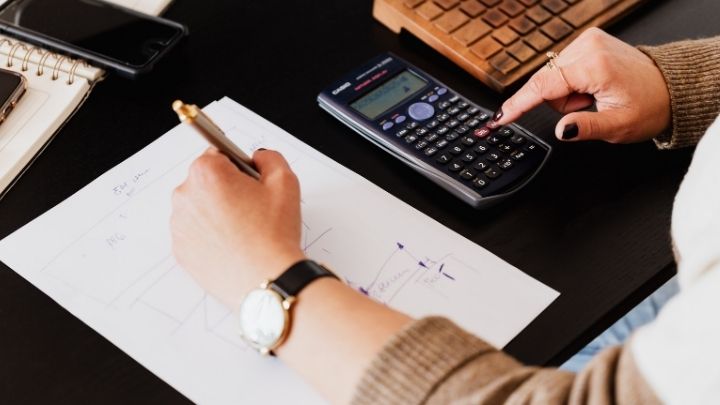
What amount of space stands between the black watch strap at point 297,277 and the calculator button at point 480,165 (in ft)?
0.60

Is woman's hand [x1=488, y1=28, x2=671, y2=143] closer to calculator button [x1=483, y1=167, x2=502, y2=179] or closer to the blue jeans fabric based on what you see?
calculator button [x1=483, y1=167, x2=502, y2=179]

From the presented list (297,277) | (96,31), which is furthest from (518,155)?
(96,31)

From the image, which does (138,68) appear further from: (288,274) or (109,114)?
(288,274)

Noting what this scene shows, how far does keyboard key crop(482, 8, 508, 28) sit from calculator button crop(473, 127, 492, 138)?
0.14m

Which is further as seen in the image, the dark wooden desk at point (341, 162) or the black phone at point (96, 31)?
the black phone at point (96, 31)

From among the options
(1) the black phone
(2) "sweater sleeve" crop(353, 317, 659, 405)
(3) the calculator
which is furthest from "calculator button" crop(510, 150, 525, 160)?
(1) the black phone

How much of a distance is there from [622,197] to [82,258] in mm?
455

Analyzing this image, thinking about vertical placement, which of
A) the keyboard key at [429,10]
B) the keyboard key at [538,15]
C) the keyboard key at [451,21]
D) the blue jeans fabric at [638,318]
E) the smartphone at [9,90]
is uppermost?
the smartphone at [9,90]

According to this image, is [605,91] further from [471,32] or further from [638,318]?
[638,318]

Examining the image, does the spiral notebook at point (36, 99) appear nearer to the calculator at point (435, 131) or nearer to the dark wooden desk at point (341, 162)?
the dark wooden desk at point (341, 162)

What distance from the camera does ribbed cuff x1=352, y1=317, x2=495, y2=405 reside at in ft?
1.47

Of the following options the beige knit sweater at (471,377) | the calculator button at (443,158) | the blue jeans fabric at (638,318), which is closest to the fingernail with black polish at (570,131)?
the calculator button at (443,158)

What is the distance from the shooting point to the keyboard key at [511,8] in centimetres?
75

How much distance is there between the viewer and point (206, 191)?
1.80 feet
